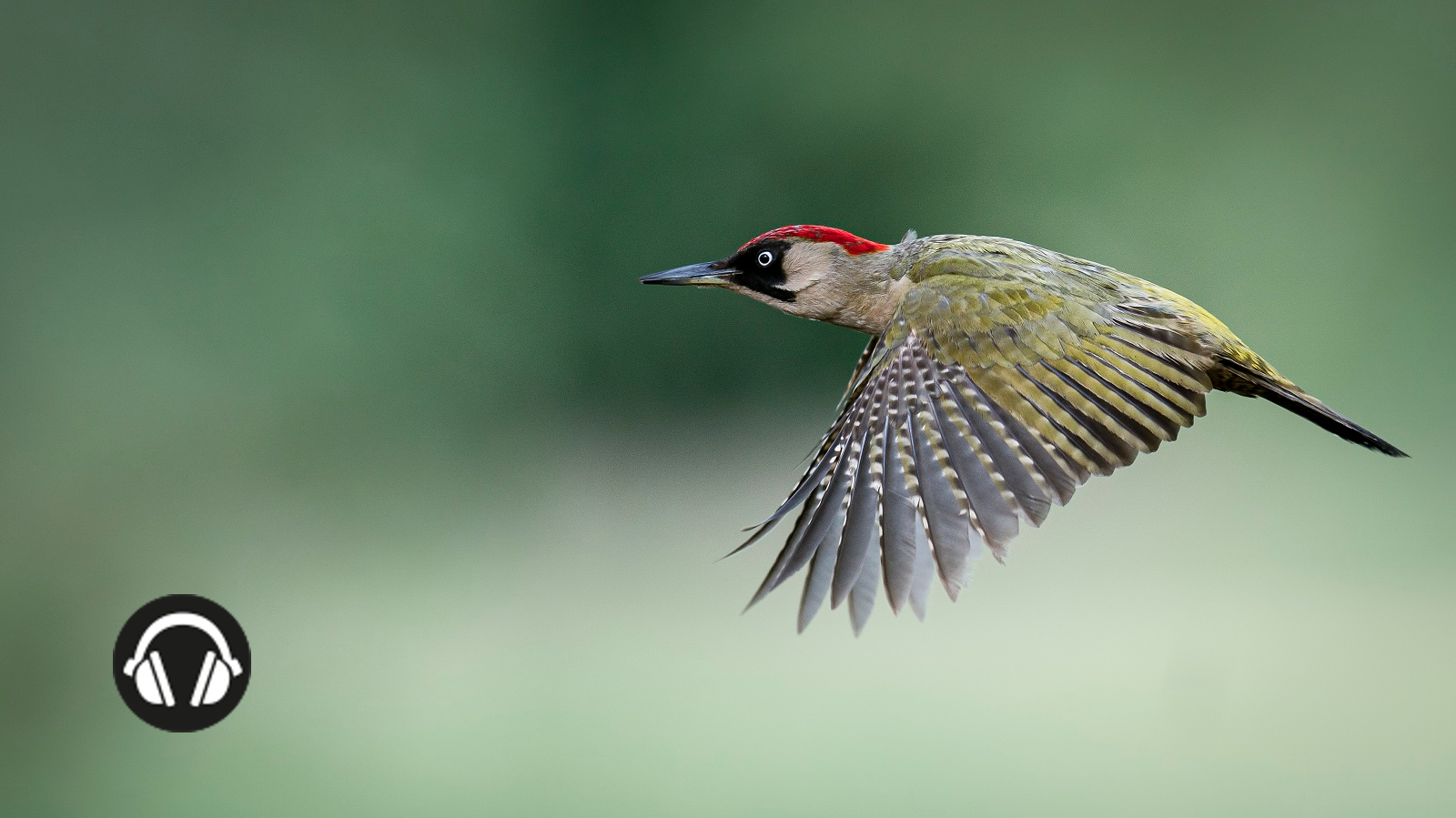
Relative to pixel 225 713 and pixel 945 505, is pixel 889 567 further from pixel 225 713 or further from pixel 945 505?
pixel 225 713

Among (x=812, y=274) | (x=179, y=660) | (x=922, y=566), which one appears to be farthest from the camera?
(x=179, y=660)

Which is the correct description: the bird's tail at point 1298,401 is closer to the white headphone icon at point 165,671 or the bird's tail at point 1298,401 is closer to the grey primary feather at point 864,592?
the grey primary feather at point 864,592

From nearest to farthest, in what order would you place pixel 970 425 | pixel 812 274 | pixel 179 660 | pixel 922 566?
pixel 922 566 < pixel 970 425 < pixel 812 274 < pixel 179 660

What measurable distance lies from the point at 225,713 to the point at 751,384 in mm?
2736

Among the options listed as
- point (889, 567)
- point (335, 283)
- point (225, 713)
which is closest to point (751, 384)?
point (335, 283)

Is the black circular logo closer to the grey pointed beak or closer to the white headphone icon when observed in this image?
the white headphone icon

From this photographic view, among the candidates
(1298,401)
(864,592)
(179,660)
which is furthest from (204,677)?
(1298,401)

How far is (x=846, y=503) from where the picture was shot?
1.30 m

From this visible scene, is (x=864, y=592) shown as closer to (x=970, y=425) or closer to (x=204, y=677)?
(x=970, y=425)

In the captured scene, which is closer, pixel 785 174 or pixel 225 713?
pixel 225 713

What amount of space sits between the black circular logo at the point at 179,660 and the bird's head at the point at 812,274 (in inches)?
52.9

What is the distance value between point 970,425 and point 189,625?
1852mm

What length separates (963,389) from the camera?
4.67 ft

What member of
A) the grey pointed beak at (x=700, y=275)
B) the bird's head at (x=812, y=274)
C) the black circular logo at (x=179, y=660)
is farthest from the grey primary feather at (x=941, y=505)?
the black circular logo at (x=179, y=660)
